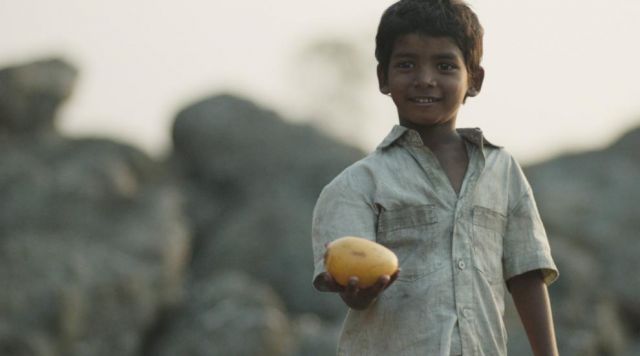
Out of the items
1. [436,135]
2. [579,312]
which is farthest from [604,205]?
[436,135]

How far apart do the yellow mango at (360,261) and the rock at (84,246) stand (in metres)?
9.34

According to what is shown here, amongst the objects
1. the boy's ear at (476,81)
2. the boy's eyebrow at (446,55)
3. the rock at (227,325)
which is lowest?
the rock at (227,325)

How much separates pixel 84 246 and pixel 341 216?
1033cm

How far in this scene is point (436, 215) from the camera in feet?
9.89

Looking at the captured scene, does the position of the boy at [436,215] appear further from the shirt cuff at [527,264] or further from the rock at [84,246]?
the rock at [84,246]

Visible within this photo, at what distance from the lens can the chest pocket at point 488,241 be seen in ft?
9.96

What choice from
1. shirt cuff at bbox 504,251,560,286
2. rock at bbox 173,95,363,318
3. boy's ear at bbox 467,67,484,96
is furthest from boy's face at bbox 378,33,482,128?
rock at bbox 173,95,363,318

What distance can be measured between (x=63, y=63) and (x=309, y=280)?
3875 millimetres

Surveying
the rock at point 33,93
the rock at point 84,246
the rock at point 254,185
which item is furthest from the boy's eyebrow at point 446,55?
the rock at point 33,93

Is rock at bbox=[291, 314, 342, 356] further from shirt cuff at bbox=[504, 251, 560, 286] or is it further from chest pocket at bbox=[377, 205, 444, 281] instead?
chest pocket at bbox=[377, 205, 444, 281]

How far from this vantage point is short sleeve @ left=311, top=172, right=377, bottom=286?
2.99 m

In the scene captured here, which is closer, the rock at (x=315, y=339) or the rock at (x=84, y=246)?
the rock at (x=315, y=339)

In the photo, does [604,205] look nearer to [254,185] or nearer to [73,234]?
[254,185]

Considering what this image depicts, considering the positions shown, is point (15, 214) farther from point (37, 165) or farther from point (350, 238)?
point (350, 238)
